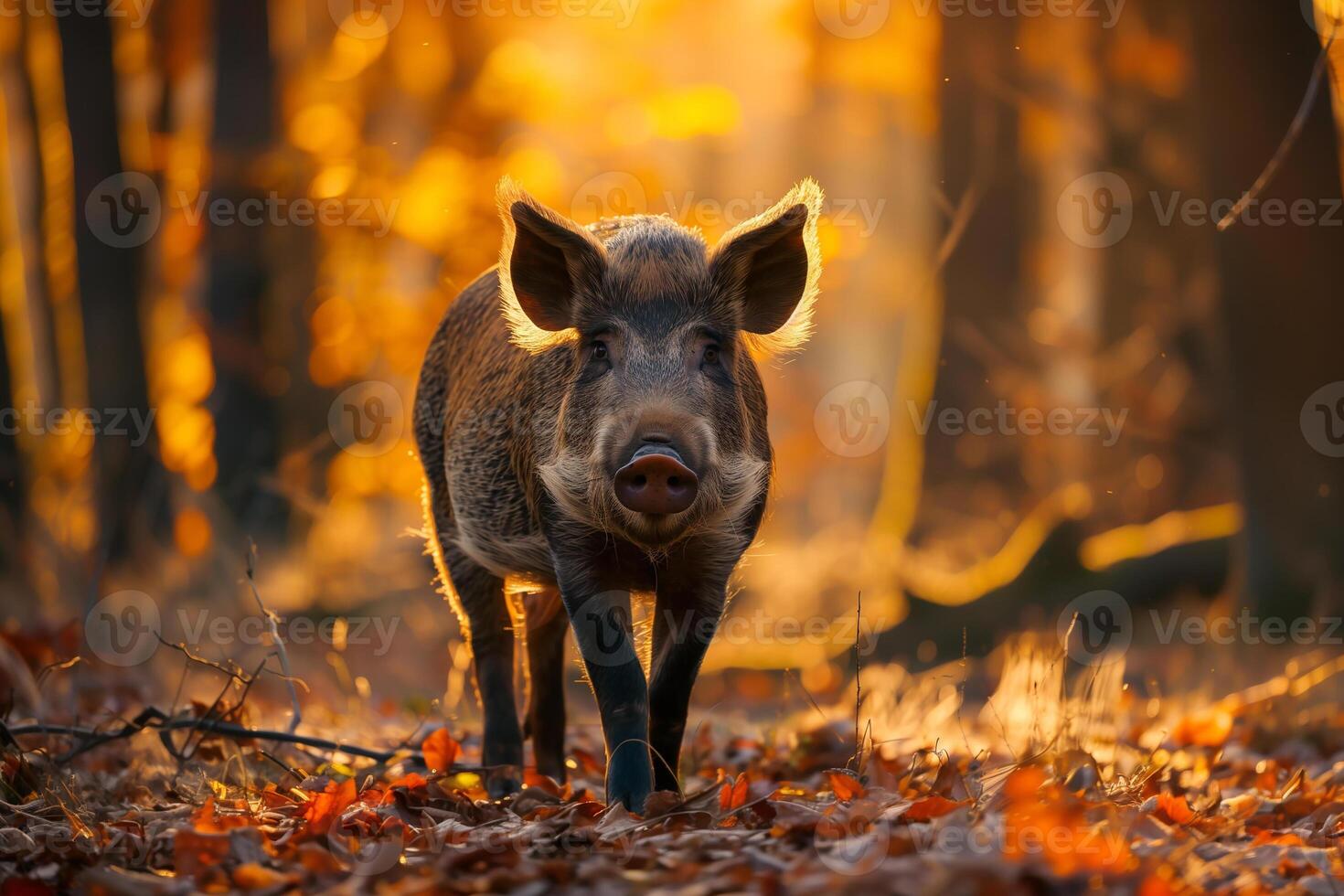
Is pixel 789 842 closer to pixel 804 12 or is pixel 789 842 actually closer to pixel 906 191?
pixel 804 12

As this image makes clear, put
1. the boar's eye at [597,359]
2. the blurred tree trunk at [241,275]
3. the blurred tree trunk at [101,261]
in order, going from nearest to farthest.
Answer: the boar's eye at [597,359] → the blurred tree trunk at [101,261] → the blurred tree trunk at [241,275]

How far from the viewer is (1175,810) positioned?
3.96 meters

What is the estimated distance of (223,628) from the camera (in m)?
9.18

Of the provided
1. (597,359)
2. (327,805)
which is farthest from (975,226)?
(327,805)

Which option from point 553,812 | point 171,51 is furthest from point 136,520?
point 553,812

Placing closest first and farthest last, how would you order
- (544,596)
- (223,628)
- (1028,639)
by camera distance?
1. (544,596)
2. (1028,639)
3. (223,628)

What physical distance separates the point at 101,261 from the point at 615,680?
33.7 ft

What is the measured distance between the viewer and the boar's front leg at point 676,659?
4727 mm

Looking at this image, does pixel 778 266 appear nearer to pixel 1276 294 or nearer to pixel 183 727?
pixel 183 727

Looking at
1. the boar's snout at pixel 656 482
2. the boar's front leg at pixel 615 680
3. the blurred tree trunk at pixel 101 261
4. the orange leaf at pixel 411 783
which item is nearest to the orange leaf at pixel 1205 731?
the boar's front leg at pixel 615 680

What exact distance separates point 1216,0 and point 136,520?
30.1ft

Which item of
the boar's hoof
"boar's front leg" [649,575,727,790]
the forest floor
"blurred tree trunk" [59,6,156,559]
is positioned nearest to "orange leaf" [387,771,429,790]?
the forest floor

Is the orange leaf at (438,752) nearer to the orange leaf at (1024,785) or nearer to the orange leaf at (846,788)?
the orange leaf at (846,788)

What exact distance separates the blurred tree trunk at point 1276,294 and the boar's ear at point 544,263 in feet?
17.2
